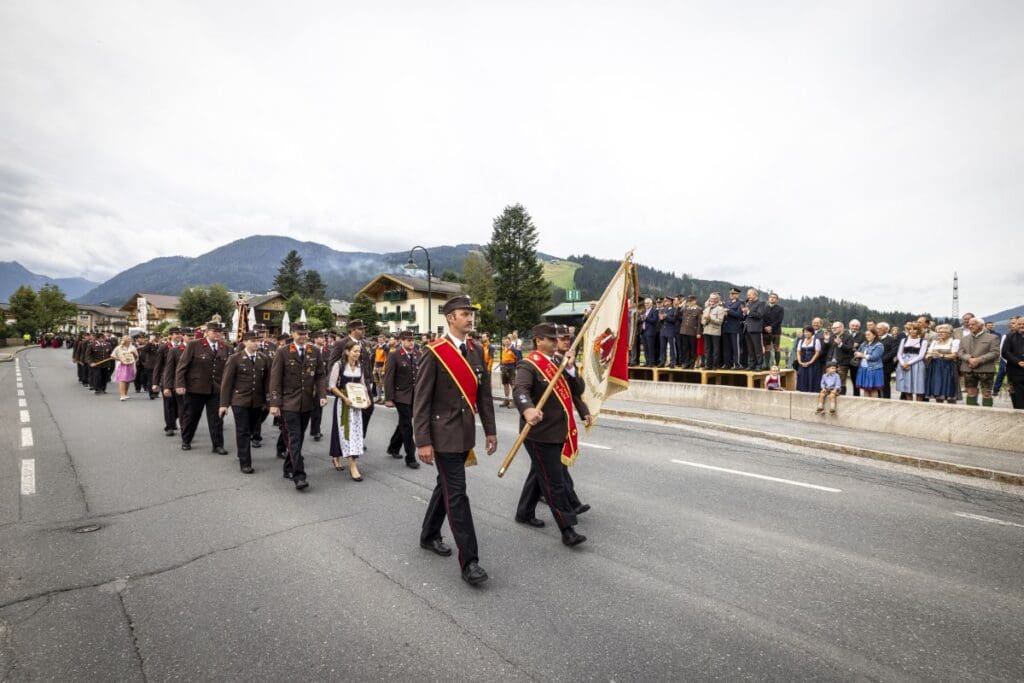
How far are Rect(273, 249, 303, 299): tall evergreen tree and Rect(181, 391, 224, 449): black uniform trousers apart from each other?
97789mm

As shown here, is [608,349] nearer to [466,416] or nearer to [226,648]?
[466,416]

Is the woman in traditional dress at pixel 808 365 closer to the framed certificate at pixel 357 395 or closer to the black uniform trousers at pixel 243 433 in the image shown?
the framed certificate at pixel 357 395

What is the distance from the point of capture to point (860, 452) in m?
8.14

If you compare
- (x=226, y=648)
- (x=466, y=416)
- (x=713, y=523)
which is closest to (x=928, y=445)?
(x=713, y=523)

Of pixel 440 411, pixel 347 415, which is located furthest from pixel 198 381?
pixel 440 411

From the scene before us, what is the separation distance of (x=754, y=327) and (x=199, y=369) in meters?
11.9

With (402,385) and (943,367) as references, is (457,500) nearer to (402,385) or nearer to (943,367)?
(402,385)

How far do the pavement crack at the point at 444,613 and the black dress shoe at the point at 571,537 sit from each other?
1394 millimetres

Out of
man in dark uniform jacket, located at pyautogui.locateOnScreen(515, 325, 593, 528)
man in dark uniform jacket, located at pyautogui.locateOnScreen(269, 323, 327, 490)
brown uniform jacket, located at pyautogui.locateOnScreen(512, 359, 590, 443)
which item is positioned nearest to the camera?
brown uniform jacket, located at pyautogui.locateOnScreen(512, 359, 590, 443)

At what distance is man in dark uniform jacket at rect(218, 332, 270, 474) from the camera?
754 cm

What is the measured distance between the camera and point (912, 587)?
3803 mm

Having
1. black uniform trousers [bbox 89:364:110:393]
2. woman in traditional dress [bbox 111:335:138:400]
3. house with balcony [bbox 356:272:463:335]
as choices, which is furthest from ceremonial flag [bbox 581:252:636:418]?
house with balcony [bbox 356:272:463:335]

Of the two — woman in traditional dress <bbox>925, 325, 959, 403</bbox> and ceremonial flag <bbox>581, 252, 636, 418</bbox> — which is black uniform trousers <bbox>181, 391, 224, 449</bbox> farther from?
woman in traditional dress <bbox>925, 325, 959, 403</bbox>

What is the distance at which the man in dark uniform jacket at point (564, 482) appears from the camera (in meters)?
5.11
